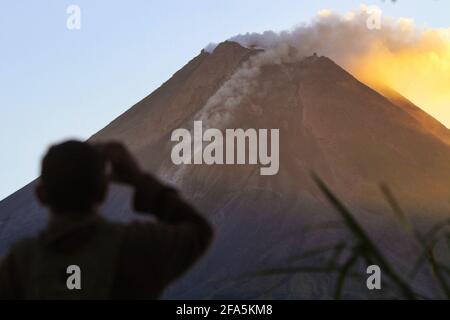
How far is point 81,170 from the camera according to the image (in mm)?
2609

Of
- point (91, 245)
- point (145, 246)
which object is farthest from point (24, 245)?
point (145, 246)

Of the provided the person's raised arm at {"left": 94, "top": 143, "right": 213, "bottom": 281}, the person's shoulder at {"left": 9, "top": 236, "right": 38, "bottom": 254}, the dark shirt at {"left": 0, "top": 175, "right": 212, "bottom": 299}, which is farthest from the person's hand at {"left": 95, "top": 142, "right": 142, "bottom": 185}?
the person's shoulder at {"left": 9, "top": 236, "right": 38, "bottom": 254}

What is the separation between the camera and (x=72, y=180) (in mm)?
2594

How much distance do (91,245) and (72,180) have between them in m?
0.16

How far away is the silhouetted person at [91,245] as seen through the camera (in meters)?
2.56

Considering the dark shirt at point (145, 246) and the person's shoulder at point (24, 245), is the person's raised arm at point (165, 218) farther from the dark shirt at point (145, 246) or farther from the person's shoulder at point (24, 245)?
the person's shoulder at point (24, 245)

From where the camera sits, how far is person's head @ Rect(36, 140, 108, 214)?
2594mm

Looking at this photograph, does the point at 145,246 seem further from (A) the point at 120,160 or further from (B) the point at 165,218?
(A) the point at 120,160

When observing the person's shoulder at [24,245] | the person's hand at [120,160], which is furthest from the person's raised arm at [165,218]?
the person's shoulder at [24,245]

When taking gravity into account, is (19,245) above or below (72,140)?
below

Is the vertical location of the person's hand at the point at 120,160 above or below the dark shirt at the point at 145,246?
above
